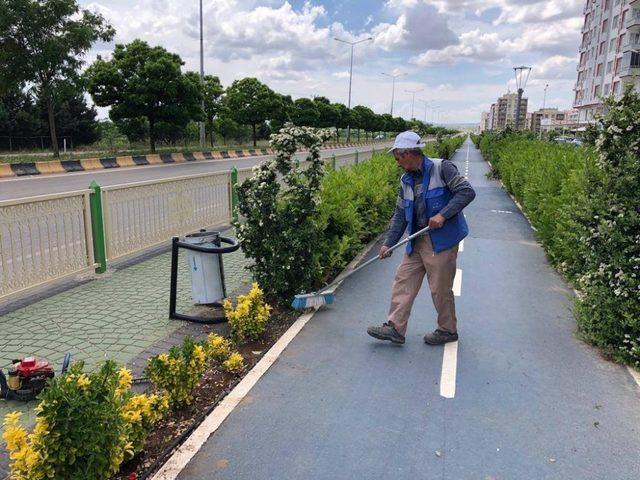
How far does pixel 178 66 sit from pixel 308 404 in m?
25.2

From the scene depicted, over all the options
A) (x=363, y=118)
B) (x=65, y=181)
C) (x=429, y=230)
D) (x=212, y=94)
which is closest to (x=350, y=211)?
(x=429, y=230)

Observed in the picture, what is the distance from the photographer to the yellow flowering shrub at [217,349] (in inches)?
155

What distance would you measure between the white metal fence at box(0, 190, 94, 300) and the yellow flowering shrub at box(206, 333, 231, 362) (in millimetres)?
2374

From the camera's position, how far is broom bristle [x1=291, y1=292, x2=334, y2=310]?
17.2 feet

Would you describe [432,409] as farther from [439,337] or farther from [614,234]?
[614,234]

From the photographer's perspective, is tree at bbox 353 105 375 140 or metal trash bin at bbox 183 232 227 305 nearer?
metal trash bin at bbox 183 232 227 305

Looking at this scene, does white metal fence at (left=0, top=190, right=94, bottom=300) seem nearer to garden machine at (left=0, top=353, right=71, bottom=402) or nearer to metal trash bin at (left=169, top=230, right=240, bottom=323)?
metal trash bin at (left=169, top=230, right=240, bottom=323)

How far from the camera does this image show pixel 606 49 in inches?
2458

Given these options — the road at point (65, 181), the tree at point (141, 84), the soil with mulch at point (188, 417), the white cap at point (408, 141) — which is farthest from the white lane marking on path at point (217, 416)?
the tree at point (141, 84)

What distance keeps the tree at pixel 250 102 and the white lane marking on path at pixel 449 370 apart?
3743cm

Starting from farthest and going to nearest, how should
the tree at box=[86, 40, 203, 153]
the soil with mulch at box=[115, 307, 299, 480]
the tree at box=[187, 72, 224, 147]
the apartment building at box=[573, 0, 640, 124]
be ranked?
the apartment building at box=[573, 0, 640, 124], the tree at box=[187, 72, 224, 147], the tree at box=[86, 40, 203, 153], the soil with mulch at box=[115, 307, 299, 480]

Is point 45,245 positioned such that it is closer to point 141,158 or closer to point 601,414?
point 601,414

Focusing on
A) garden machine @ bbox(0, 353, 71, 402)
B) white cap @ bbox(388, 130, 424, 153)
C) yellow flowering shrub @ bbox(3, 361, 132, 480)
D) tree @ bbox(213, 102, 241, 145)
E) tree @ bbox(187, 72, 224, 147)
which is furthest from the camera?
tree @ bbox(213, 102, 241, 145)

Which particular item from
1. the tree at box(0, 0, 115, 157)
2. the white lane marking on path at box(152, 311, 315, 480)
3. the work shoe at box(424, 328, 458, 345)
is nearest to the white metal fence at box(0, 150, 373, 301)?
the white lane marking on path at box(152, 311, 315, 480)
